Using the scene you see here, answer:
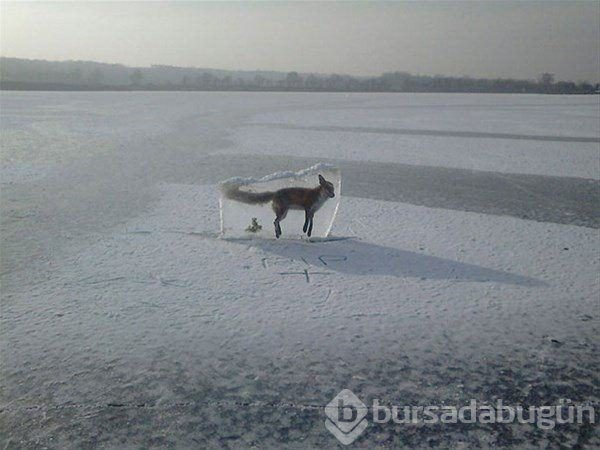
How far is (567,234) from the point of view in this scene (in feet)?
18.8

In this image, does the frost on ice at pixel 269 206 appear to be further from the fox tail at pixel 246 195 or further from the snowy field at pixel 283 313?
the snowy field at pixel 283 313

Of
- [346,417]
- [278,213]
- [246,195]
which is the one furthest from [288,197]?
[346,417]

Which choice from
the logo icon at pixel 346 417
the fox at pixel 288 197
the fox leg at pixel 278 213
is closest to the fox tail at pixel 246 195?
the fox at pixel 288 197

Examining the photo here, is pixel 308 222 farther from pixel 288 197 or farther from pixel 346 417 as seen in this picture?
pixel 346 417

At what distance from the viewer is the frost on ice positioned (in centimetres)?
512

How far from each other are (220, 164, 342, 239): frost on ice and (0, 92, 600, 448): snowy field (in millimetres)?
138

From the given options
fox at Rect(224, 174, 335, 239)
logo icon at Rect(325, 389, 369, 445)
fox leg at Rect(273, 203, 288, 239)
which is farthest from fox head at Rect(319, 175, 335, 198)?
logo icon at Rect(325, 389, 369, 445)

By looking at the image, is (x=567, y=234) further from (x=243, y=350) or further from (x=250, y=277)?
(x=243, y=350)

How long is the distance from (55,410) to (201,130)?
14.4 metres

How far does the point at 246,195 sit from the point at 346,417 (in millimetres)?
3096

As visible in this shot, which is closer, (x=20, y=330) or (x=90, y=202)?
(x=20, y=330)

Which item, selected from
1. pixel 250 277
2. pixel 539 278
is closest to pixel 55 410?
pixel 250 277

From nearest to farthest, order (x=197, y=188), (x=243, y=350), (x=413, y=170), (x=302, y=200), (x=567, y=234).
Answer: (x=243, y=350)
(x=302, y=200)
(x=567, y=234)
(x=197, y=188)
(x=413, y=170)

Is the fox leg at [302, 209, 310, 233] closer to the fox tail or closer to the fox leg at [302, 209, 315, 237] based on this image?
the fox leg at [302, 209, 315, 237]
